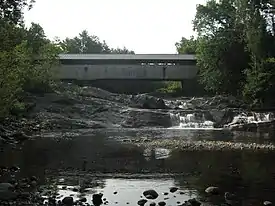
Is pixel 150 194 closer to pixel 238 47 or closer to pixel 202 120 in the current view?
pixel 202 120

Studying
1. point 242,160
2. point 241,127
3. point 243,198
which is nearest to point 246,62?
point 241,127

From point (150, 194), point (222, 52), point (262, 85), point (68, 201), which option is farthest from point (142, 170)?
point (222, 52)

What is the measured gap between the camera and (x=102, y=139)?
32438 mm

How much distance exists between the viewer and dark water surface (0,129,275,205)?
14.2 metres

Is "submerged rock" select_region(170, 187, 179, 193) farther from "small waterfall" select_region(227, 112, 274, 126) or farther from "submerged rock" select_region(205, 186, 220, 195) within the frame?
"small waterfall" select_region(227, 112, 274, 126)

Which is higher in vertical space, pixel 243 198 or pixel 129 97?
pixel 129 97

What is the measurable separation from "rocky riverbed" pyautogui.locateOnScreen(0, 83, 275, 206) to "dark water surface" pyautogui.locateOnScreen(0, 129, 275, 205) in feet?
0.12

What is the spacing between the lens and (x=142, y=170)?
18500mm

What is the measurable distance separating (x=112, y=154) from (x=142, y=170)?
5.46 metres

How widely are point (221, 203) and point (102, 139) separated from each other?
20.4m

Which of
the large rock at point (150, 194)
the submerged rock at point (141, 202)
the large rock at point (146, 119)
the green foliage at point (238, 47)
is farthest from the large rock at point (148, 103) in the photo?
the submerged rock at point (141, 202)

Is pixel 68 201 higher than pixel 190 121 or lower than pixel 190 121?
lower

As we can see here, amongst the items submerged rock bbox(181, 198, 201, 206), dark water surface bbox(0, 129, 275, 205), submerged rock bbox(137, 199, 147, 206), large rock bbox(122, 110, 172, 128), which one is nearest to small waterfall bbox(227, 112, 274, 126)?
large rock bbox(122, 110, 172, 128)

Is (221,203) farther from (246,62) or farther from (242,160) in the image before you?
(246,62)
